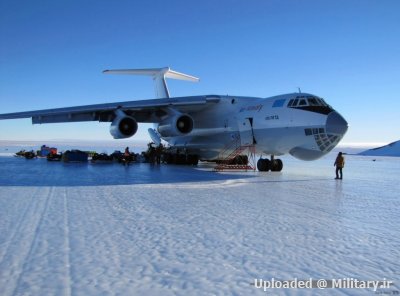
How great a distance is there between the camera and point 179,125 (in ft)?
50.8

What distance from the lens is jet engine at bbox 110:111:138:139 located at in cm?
1493

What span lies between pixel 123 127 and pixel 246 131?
4.98m

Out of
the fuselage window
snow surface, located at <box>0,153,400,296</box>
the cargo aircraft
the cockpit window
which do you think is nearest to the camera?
snow surface, located at <box>0,153,400,296</box>

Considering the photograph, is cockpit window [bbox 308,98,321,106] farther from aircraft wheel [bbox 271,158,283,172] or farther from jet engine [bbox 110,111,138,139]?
jet engine [bbox 110,111,138,139]

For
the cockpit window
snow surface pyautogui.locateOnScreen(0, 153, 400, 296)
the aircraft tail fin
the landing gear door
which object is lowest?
snow surface pyautogui.locateOnScreen(0, 153, 400, 296)

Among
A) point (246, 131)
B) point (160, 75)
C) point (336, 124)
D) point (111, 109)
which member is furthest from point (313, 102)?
point (160, 75)

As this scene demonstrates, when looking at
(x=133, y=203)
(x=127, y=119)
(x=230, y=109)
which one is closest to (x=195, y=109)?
(x=230, y=109)

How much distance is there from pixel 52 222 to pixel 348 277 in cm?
375

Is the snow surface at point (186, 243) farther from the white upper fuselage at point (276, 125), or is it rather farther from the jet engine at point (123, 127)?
the jet engine at point (123, 127)

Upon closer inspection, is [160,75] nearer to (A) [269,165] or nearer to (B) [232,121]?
(B) [232,121]

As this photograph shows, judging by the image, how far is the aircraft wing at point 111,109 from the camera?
15.4 m

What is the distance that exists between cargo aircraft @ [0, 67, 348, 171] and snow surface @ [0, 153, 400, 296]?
4930 mm

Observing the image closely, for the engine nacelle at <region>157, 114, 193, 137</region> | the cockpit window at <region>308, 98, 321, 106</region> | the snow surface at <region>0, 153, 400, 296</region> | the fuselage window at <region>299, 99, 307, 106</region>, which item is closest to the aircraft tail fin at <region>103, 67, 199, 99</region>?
the engine nacelle at <region>157, 114, 193, 137</region>

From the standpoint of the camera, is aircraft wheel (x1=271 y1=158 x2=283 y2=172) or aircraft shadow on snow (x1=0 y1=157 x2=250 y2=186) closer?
aircraft shadow on snow (x1=0 y1=157 x2=250 y2=186)
